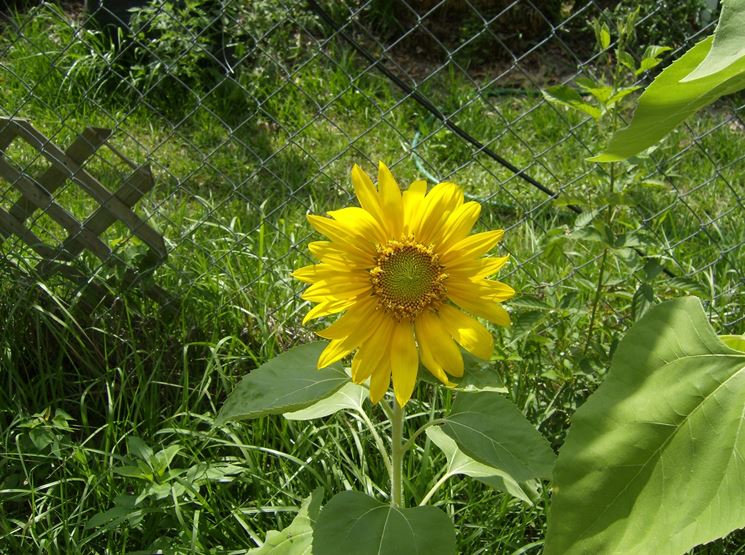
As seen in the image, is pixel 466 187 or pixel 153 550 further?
pixel 466 187

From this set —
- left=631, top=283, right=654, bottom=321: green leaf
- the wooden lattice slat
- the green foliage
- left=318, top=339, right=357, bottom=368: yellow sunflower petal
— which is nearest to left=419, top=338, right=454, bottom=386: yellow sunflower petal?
left=318, top=339, right=357, bottom=368: yellow sunflower petal

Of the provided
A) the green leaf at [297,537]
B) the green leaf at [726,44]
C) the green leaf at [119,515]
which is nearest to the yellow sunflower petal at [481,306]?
the green leaf at [297,537]

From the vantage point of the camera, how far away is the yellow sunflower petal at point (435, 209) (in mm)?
1541

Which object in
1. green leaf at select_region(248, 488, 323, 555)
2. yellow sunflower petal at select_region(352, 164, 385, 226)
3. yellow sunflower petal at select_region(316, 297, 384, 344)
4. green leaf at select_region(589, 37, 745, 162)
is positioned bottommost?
green leaf at select_region(248, 488, 323, 555)

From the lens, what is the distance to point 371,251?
1550 mm

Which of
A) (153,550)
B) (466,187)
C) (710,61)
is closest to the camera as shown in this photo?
(710,61)

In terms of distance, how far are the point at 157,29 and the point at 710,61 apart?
4.25 m

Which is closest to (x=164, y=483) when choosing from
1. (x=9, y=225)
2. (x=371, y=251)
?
(x=371, y=251)

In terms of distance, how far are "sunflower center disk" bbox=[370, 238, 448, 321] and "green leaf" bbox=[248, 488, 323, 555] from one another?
0.50m

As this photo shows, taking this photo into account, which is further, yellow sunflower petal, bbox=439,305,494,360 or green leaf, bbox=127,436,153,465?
green leaf, bbox=127,436,153,465

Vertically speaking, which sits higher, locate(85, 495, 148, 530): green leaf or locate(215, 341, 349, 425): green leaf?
A: locate(215, 341, 349, 425): green leaf

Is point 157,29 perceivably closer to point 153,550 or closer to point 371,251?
point 153,550

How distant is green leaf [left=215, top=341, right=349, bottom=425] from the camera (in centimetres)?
161

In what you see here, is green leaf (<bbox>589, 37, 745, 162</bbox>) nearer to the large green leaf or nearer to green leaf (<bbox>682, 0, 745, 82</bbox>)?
green leaf (<bbox>682, 0, 745, 82</bbox>)
